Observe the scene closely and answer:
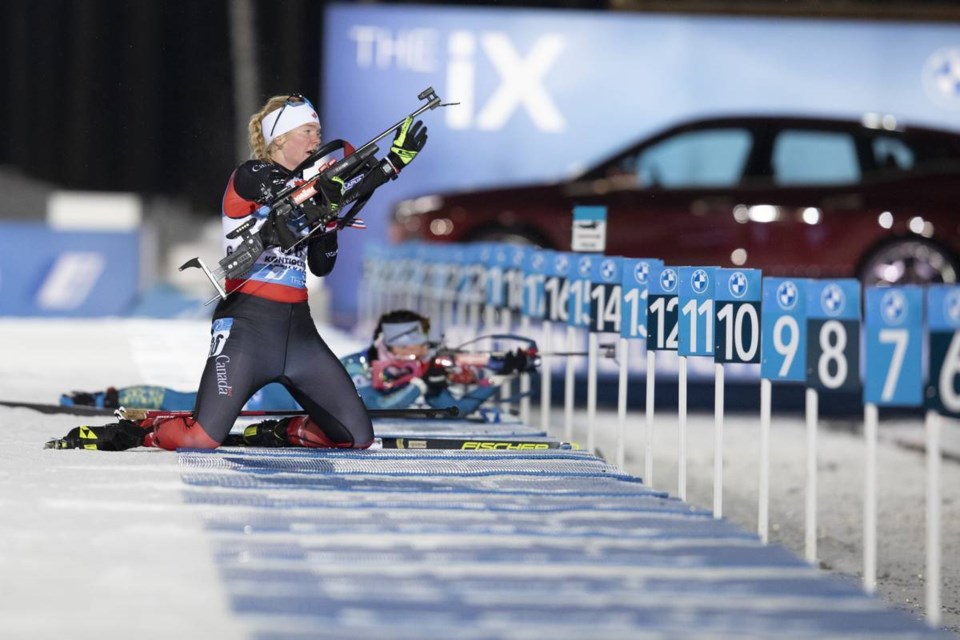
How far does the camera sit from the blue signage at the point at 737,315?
215 inches

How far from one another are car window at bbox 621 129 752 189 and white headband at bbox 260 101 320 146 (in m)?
6.77

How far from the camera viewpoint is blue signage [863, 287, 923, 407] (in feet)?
14.4

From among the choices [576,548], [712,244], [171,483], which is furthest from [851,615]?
[712,244]

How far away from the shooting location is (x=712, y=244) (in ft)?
40.1

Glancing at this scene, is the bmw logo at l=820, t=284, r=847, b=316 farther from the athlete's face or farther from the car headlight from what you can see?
the car headlight

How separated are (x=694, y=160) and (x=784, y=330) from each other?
813 cm

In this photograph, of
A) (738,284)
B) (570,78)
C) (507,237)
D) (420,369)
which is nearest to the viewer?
(738,284)

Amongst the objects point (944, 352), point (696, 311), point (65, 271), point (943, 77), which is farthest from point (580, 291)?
point (943, 77)

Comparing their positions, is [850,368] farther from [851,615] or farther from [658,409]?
[658,409]

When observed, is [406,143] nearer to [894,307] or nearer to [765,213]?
[894,307]

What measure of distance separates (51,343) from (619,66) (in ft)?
21.6

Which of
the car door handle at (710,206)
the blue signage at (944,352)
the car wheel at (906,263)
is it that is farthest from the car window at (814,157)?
the blue signage at (944,352)

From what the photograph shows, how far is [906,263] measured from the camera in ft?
40.1

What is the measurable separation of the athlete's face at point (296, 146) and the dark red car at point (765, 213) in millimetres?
6441
